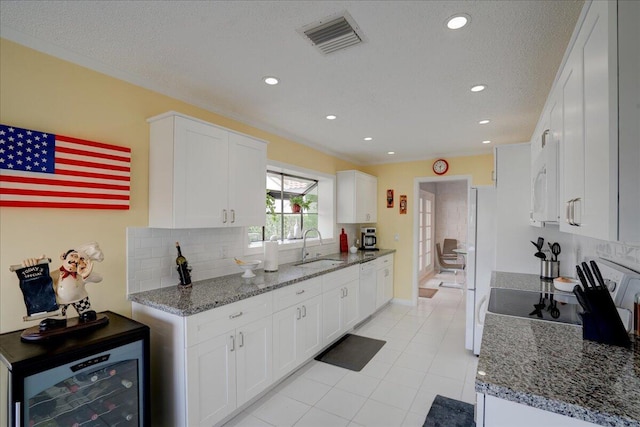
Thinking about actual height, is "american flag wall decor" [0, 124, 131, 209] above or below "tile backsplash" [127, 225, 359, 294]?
above

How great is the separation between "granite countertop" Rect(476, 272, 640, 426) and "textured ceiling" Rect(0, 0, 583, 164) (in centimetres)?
162

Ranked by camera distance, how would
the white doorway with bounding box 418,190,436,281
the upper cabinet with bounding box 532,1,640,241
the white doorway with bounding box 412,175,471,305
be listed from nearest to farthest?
the upper cabinet with bounding box 532,1,640,241, the white doorway with bounding box 412,175,471,305, the white doorway with bounding box 418,190,436,281

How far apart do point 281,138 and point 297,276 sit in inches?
69.7

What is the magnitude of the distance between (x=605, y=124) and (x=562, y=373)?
2.85ft

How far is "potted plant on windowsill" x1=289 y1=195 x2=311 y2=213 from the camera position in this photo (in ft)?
14.2

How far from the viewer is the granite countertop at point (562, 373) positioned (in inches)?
36.1

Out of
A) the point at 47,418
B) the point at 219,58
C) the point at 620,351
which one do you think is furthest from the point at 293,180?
the point at 620,351

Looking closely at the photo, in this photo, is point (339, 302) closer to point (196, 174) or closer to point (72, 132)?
point (196, 174)

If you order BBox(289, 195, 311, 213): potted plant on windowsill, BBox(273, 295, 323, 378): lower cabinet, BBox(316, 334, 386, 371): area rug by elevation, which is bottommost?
BBox(316, 334, 386, 371): area rug

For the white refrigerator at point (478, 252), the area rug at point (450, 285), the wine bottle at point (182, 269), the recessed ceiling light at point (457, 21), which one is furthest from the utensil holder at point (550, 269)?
the area rug at point (450, 285)

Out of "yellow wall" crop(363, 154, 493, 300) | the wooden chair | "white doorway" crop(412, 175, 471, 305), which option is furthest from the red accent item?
the wooden chair

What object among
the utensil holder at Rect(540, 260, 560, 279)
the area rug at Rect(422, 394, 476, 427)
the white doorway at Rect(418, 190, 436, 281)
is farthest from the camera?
the white doorway at Rect(418, 190, 436, 281)

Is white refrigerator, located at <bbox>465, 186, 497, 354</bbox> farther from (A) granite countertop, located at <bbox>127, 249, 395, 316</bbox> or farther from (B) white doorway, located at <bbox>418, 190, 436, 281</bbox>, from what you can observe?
(B) white doorway, located at <bbox>418, 190, 436, 281</bbox>

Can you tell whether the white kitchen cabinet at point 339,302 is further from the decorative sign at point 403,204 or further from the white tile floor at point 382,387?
the decorative sign at point 403,204
